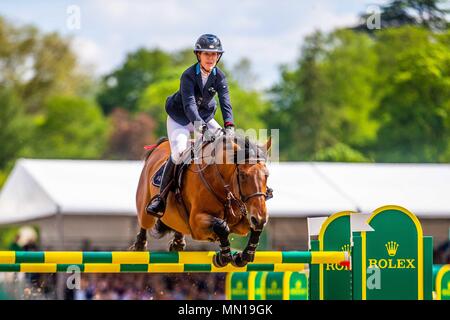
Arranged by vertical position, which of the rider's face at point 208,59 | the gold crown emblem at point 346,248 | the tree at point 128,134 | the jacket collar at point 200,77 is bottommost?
the gold crown emblem at point 346,248

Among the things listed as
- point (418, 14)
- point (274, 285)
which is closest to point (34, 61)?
point (418, 14)

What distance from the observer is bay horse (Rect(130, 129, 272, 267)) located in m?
8.72

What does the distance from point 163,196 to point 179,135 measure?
0.63 m

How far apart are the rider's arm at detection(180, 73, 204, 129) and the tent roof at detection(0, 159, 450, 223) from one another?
36.1ft

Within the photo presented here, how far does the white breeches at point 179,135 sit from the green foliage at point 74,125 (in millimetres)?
54383

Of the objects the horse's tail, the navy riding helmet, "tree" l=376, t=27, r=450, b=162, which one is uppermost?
"tree" l=376, t=27, r=450, b=162

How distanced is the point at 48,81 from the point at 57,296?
54.1 meters

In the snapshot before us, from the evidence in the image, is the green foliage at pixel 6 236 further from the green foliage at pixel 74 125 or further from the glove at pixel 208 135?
the glove at pixel 208 135

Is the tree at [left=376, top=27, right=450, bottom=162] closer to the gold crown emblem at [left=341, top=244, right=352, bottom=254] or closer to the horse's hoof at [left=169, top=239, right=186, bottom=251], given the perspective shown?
the gold crown emblem at [left=341, top=244, right=352, bottom=254]

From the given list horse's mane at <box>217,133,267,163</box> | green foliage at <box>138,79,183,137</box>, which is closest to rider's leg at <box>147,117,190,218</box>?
horse's mane at <box>217,133,267,163</box>

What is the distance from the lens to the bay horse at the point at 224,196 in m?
8.72

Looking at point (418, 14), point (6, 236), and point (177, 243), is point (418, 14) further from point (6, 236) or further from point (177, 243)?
point (177, 243)

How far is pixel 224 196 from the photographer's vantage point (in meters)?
9.20

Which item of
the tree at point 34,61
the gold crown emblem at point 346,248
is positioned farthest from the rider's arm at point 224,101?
the tree at point 34,61
